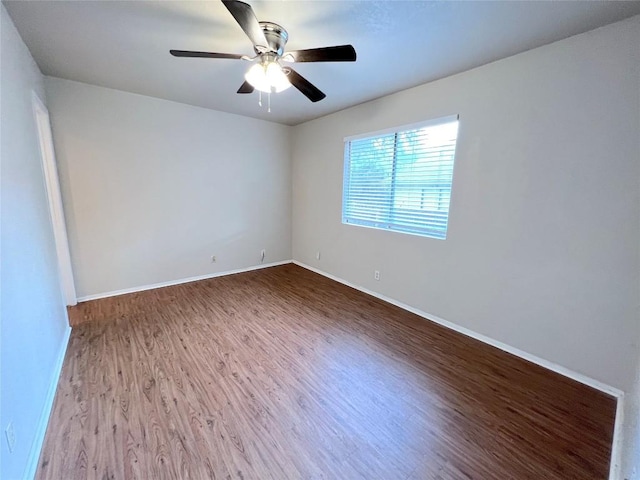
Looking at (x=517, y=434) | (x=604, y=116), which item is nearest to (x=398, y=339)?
(x=517, y=434)

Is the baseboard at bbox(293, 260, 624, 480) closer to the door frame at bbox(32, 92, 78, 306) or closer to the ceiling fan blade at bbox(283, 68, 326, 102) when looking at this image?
the ceiling fan blade at bbox(283, 68, 326, 102)

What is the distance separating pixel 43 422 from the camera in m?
1.57

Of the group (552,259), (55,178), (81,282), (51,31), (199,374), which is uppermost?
(51,31)

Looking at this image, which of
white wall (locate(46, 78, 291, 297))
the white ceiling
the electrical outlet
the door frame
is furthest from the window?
the door frame

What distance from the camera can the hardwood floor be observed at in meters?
1.39

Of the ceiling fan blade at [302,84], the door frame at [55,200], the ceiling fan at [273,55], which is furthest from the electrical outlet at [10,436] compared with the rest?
the ceiling fan blade at [302,84]

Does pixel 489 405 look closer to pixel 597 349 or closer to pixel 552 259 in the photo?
→ pixel 597 349

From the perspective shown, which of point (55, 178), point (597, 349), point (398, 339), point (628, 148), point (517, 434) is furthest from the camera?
point (55, 178)

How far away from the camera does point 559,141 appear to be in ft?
6.58

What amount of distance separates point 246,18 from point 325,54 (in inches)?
19.4

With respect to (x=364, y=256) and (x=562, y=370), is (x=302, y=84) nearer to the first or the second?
(x=364, y=256)

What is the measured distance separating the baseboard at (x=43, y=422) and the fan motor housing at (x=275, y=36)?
2633mm

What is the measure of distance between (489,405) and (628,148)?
1936 millimetres

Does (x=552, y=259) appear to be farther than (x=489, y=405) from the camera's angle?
Yes
